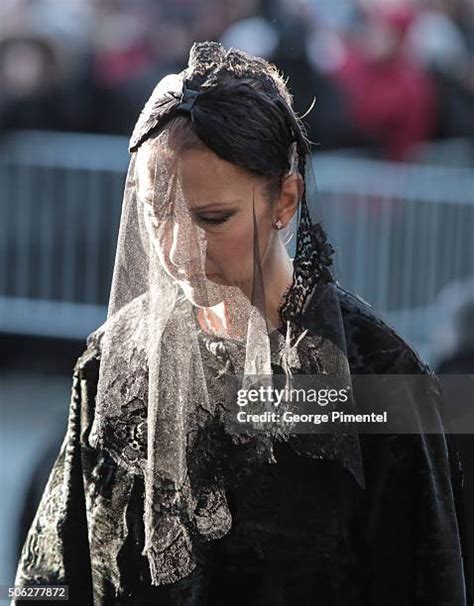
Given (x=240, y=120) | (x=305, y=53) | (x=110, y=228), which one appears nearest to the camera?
(x=240, y=120)

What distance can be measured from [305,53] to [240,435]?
77cm

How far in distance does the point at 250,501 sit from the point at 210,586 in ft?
0.49

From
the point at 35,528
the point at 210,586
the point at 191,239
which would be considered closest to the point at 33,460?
the point at 35,528

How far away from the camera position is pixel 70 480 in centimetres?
182

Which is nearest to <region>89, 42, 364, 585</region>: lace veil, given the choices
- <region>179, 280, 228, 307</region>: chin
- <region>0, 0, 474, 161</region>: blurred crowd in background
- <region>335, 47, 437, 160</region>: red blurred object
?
<region>179, 280, 228, 307</region>: chin

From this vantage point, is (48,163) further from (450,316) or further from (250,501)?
(250,501)

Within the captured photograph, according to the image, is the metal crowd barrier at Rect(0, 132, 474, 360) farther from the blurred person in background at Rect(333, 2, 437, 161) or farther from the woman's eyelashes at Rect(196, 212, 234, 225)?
the woman's eyelashes at Rect(196, 212, 234, 225)

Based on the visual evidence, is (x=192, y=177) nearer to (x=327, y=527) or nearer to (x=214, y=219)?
(x=214, y=219)

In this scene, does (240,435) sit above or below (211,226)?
below

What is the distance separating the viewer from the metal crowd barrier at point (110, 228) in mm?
2375

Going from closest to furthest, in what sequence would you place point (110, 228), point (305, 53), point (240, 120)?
1. point (240, 120)
2. point (305, 53)
3. point (110, 228)

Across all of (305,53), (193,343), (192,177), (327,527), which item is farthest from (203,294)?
(305,53)

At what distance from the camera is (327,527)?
1.74 m

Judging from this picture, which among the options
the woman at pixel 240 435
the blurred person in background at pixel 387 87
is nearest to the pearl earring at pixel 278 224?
the woman at pixel 240 435
